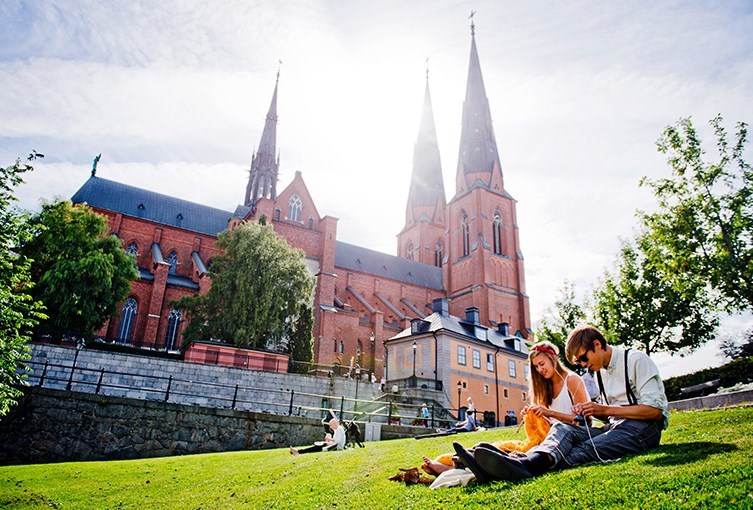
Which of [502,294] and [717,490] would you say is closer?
[717,490]

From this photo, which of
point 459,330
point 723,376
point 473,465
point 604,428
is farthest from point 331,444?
point 459,330

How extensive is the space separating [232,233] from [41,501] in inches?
994

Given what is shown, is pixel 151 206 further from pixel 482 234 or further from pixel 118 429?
pixel 482 234

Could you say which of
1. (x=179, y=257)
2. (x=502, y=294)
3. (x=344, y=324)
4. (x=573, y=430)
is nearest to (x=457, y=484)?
(x=573, y=430)

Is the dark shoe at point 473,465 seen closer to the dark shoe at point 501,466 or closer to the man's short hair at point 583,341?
the dark shoe at point 501,466

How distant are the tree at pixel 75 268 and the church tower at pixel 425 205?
4077 cm

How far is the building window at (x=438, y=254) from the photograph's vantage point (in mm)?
65681

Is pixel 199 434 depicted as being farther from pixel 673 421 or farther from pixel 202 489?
pixel 673 421

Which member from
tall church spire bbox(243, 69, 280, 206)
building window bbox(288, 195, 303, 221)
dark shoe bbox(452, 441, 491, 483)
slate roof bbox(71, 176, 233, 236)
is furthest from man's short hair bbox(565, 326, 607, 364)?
tall church spire bbox(243, 69, 280, 206)

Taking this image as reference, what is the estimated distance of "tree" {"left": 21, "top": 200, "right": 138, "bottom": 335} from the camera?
2723cm

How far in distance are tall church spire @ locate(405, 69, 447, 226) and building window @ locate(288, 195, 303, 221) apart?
1034 inches

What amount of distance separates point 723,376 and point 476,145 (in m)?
46.5

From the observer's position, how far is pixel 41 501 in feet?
28.1

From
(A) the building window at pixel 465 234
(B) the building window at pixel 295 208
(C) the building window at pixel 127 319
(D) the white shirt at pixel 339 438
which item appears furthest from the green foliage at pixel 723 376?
(A) the building window at pixel 465 234
